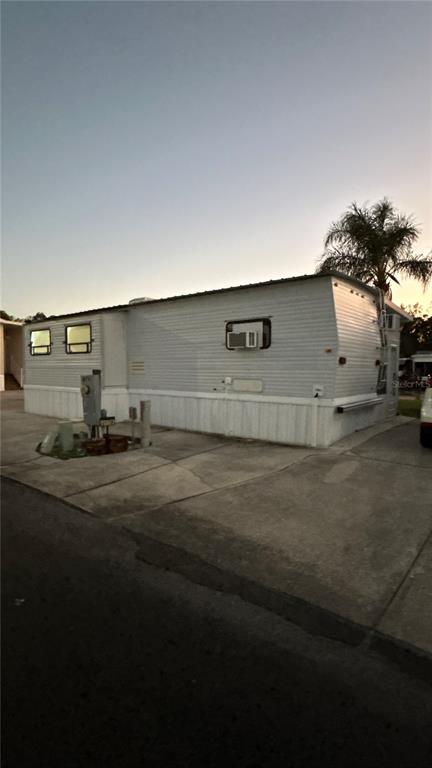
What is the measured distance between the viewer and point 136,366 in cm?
1313

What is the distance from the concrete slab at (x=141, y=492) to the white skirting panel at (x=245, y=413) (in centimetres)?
356

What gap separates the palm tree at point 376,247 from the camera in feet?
64.3

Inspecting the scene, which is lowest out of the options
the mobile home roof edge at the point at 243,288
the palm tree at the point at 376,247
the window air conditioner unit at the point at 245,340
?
the window air conditioner unit at the point at 245,340

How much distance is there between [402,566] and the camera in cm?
382

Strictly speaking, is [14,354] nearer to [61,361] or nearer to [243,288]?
[61,361]

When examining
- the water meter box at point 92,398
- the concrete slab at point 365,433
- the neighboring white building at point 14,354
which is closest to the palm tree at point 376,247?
the concrete slab at point 365,433

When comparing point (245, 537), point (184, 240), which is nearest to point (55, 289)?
point (184, 240)

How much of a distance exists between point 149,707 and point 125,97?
11725 mm

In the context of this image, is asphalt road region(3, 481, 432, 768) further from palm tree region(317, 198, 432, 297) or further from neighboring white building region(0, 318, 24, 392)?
neighboring white building region(0, 318, 24, 392)

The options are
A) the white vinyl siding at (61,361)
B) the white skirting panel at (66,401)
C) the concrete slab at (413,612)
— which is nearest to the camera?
the concrete slab at (413,612)

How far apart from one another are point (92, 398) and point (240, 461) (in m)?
3.79

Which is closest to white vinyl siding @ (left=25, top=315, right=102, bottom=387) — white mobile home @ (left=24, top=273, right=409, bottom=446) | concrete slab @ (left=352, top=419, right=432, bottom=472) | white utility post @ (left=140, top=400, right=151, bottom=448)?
white mobile home @ (left=24, top=273, right=409, bottom=446)

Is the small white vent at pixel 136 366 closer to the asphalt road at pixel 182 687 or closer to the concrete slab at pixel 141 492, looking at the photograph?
the concrete slab at pixel 141 492

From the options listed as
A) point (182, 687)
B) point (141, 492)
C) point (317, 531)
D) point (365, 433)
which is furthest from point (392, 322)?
point (182, 687)
